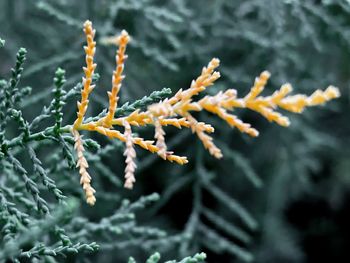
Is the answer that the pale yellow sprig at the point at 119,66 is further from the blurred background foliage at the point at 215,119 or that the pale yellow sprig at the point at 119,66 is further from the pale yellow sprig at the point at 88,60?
the blurred background foliage at the point at 215,119

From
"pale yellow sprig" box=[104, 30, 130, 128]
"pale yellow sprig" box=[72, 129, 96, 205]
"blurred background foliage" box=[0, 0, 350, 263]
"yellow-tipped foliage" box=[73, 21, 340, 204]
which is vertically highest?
"blurred background foliage" box=[0, 0, 350, 263]

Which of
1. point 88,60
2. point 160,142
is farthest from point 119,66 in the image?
point 160,142

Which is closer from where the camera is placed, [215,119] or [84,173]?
[84,173]

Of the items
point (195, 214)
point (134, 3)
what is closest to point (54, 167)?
point (134, 3)

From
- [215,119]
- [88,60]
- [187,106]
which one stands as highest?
[215,119]

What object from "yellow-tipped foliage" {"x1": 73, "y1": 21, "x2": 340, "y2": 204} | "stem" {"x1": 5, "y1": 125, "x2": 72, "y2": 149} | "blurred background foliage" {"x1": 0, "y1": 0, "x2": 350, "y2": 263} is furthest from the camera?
"blurred background foliage" {"x1": 0, "y1": 0, "x2": 350, "y2": 263}

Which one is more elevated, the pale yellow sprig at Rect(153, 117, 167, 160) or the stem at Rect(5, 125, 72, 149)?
the stem at Rect(5, 125, 72, 149)

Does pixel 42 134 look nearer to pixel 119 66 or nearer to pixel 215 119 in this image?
pixel 119 66

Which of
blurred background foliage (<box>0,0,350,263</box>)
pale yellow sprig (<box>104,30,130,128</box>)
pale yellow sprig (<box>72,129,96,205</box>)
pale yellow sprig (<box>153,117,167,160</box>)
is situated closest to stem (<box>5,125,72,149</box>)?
pale yellow sprig (<box>72,129,96,205</box>)

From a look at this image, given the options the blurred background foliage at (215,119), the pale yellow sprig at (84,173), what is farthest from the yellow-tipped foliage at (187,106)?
the blurred background foliage at (215,119)

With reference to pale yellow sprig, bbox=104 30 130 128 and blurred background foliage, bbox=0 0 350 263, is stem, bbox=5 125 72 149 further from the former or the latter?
blurred background foliage, bbox=0 0 350 263
